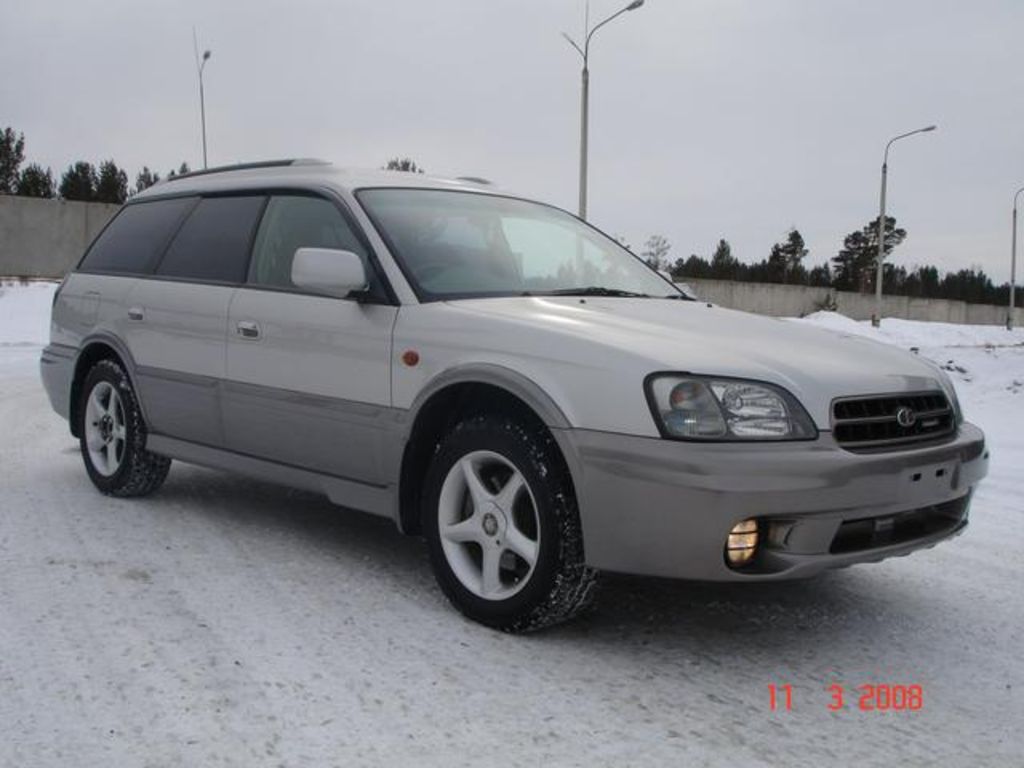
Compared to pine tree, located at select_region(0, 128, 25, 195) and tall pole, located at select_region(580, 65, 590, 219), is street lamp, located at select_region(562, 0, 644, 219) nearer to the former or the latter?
tall pole, located at select_region(580, 65, 590, 219)

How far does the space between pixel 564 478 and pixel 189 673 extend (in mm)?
1285

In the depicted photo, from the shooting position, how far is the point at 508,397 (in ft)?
11.4

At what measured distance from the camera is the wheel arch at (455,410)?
3268 mm

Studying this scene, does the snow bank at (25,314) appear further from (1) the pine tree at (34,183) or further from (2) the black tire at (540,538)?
(1) the pine tree at (34,183)

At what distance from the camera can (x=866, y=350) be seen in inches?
145

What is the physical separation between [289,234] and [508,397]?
1620 mm

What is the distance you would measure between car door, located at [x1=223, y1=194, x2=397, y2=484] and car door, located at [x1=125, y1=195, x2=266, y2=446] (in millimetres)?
111

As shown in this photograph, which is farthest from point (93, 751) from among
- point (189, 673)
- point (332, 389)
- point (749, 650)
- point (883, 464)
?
point (883, 464)

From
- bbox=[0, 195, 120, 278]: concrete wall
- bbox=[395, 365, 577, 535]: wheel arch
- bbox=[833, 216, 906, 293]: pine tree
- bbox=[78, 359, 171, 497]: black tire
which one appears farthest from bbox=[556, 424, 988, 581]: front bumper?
bbox=[833, 216, 906, 293]: pine tree

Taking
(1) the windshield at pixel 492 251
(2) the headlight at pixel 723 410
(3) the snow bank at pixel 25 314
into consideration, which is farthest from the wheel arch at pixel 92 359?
(3) the snow bank at pixel 25 314

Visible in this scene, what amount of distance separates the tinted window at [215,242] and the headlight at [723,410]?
2.36m

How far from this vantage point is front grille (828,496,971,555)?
3.13 m

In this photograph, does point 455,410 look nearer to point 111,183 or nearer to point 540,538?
point 540,538
